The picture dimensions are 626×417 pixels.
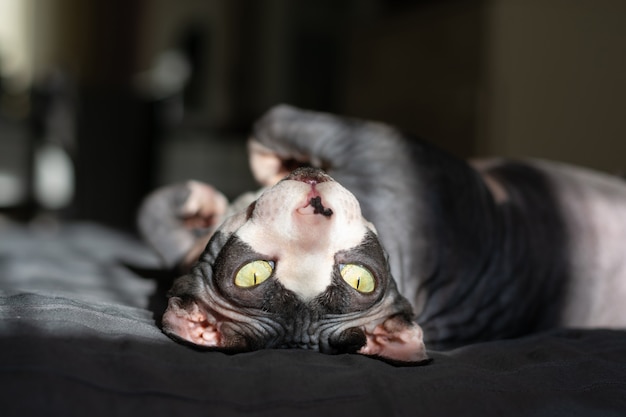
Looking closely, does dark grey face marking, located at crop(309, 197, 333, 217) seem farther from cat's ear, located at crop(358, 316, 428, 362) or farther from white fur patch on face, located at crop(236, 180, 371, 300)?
cat's ear, located at crop(358, 316, 428, 362)

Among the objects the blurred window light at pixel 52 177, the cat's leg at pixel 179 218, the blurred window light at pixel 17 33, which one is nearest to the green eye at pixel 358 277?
the cat's leg at pixel 179 218

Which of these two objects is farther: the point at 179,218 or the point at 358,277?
the point at 179,218

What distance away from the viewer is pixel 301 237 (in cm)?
91

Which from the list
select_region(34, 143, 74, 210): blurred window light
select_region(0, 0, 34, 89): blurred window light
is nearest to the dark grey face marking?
select_region(34, 143, 74, 210): blurred window light

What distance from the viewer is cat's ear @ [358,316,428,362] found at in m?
0.93

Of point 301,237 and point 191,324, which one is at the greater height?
point 301,237

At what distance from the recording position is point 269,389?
0.77 metres

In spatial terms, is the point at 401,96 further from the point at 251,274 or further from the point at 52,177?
the point at 251,274

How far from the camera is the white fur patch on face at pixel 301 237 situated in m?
0.91

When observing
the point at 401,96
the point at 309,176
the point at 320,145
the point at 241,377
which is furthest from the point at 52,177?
the point at 241,377

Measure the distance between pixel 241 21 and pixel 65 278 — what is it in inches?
208

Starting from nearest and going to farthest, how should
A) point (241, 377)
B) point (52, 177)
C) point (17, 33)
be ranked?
1. point (241, 377)
2. point (52, 177)
3. point (17, 33)

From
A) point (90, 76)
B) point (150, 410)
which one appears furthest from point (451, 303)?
point (90, 76)

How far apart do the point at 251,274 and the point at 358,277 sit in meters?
0.13
